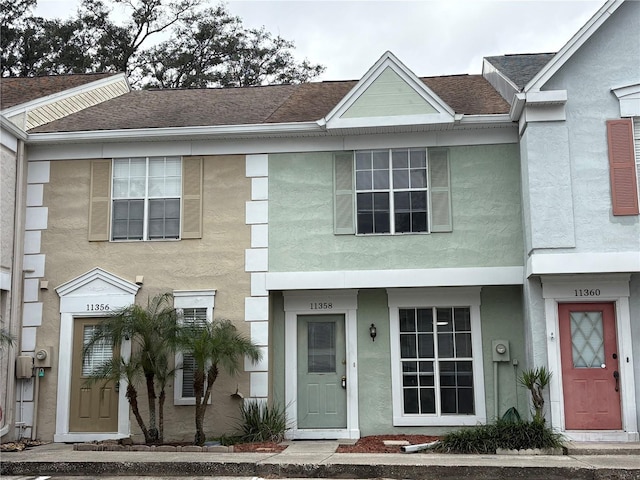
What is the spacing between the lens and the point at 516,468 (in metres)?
10.2

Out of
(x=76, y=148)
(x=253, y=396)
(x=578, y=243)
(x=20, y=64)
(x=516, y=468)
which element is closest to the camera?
(x=516, y=468)

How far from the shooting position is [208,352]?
12328 millimetres

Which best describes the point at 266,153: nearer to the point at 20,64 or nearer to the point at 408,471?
the point at 408,471

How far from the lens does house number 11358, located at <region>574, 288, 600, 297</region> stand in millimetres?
12586

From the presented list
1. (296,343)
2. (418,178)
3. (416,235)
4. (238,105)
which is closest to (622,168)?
(418,178)

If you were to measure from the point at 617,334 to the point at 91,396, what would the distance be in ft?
29.3

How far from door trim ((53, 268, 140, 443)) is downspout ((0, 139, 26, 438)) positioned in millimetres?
732

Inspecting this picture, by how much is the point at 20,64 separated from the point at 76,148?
1621cm

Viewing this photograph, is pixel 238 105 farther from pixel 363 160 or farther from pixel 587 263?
pixel 587 263

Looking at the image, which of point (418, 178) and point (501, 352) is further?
point (418, 178)

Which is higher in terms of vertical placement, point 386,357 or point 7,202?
point 7,202

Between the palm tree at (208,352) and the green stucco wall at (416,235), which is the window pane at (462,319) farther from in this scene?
the palm tree at (208,352)

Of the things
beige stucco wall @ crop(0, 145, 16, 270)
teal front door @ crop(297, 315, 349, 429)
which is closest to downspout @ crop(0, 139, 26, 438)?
beige stucco wall @ crop(0, 145, 16, 270)

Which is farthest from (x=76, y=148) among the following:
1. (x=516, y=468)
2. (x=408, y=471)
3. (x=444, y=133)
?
(x=516, y=468)
